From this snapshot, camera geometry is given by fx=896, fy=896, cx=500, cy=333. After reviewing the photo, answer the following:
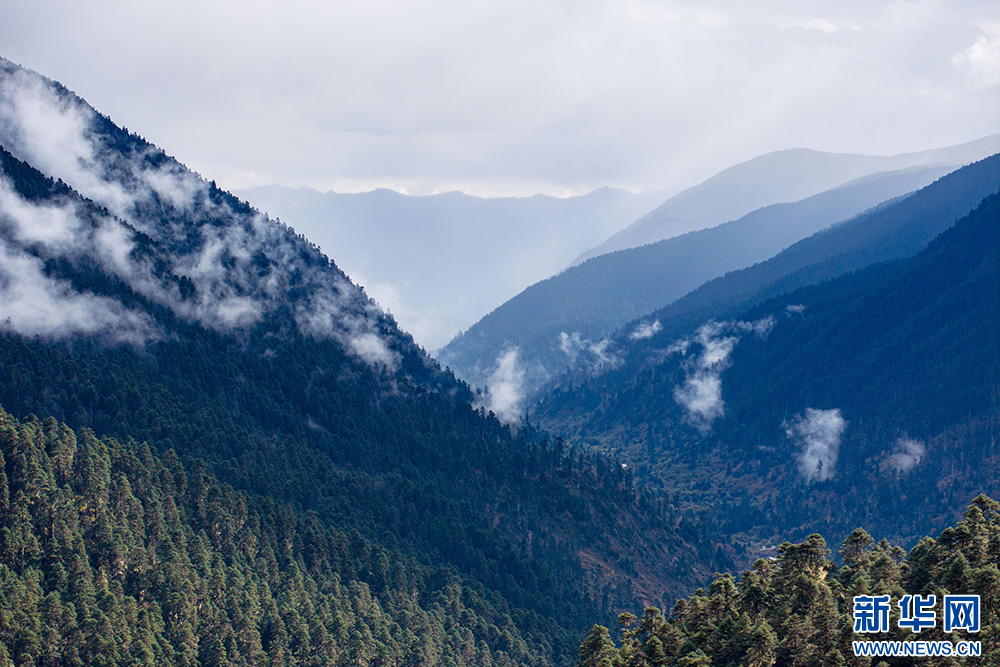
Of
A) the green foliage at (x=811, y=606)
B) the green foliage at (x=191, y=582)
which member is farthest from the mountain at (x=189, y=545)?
the green foliage at (x=811, y=606)

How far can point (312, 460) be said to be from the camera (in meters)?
200

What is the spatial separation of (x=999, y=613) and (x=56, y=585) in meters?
109

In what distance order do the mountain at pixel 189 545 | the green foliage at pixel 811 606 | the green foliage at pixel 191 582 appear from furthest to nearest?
the mountain at pixel 189 545 < the green foliage at pixel 191 582 < the green foliage at pixel 811 606

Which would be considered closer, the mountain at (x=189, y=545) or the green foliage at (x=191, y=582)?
the green foliage at (x=191, y=582)

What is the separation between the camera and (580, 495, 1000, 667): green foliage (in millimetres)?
74500

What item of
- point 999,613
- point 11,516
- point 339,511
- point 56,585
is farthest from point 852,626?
point 339,511

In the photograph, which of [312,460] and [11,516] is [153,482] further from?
[312,460]

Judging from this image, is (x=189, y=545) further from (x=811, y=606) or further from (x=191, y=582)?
(x=811, y=606)

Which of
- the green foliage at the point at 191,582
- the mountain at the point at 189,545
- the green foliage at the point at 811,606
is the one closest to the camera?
the green foliage at the point at 811,606

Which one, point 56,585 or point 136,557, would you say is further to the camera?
point 136,557

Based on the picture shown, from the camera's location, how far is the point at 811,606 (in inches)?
3194

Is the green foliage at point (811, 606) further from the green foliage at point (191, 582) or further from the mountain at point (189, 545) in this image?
the mountain at point (189, 545)

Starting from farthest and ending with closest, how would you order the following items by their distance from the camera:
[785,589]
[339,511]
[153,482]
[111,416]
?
[339,511], [111,416], [153,482], [785,589]

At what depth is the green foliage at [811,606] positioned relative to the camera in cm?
7450
